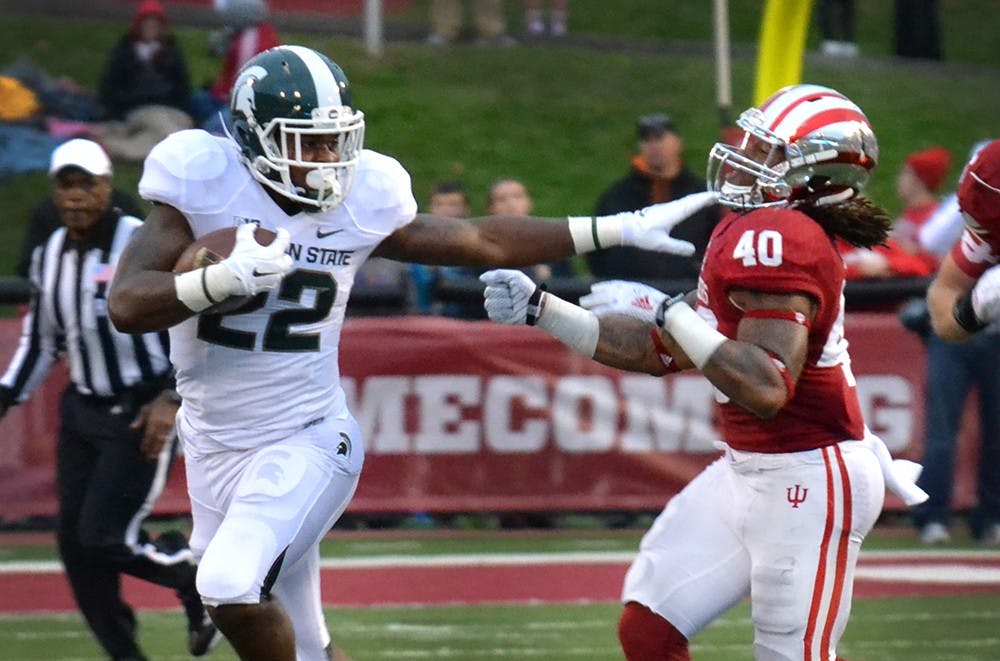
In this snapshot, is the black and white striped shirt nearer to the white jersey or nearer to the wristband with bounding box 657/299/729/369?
the white jersey

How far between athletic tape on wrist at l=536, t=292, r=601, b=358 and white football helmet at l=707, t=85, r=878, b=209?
0.42 m

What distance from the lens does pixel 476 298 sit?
863 centimetres

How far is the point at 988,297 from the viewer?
4.79 metres

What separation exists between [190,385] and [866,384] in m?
4.74

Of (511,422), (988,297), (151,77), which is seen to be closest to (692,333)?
(988,297)

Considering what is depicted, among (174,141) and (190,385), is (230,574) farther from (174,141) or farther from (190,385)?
(174,141)

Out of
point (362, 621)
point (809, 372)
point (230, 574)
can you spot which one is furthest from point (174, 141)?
point (362, 621)

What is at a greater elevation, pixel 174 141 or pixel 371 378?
pixel 174 141

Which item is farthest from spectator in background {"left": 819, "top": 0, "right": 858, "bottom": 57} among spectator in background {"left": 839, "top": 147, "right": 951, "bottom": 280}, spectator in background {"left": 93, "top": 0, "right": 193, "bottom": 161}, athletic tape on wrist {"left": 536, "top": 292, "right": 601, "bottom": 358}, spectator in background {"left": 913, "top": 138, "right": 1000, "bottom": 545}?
athletic tape on wrist {"left": 536, "top": 292, "right": 601, "bottom": 358}

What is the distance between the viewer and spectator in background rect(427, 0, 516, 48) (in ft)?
52.2

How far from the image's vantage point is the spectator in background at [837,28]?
17.0 m

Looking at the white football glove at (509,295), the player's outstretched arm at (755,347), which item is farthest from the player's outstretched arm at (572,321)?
the player's outstretched arm at (755,347)

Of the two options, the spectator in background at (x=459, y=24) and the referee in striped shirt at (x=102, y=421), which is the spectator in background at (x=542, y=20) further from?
the referee in striped shirt at (x=102, y=421)

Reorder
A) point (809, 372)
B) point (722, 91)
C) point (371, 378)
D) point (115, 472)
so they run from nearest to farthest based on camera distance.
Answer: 1. point (809, 372)
2. point (115, 472)
3. point (371, 378)
4. point (722, 91)
